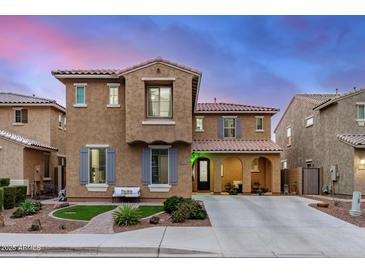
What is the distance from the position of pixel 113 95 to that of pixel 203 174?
9.93 meters

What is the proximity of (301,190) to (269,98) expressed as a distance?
25.7ft

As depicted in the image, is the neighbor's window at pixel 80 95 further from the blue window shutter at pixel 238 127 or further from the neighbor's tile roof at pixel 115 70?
the blue window shutter at pixel 238 127

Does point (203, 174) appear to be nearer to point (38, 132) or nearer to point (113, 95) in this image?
point (113, 95)

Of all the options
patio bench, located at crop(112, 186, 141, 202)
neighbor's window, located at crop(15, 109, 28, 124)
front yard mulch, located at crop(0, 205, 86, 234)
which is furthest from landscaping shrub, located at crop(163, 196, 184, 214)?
neighbor's window, located at crop(15, 109, 28, 124)

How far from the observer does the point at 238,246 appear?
32.7ft

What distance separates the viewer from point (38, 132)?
1009 inches

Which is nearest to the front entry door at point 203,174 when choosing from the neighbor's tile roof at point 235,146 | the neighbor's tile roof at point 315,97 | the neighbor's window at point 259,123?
the neighbor's tile roof at point 235,146

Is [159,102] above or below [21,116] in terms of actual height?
above

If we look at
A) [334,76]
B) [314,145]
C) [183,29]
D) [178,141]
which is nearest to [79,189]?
[178,141]

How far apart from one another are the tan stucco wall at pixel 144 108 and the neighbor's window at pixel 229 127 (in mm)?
8972

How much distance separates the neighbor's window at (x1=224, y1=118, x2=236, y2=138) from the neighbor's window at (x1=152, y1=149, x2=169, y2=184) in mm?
8604

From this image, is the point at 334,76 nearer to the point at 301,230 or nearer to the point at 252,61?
the point at 252,61

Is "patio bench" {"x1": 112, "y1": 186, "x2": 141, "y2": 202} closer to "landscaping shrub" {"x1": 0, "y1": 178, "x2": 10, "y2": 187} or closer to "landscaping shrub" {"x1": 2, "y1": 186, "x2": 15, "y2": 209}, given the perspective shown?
"landscaping shrub" {"x1": 2, "y1": 186, "x2": 15, "y2": 209}

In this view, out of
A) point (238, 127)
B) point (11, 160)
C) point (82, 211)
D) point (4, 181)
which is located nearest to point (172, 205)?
point (82, 211)
